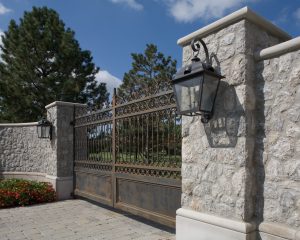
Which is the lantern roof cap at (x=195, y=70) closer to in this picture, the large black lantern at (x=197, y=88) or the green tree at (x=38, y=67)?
the large black lantern at (x=197, y=88)

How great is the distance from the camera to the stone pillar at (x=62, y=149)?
8.02m

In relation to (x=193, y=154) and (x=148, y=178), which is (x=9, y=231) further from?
(x=193, y=154)

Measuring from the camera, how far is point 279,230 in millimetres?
2795

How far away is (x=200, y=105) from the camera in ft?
10.5

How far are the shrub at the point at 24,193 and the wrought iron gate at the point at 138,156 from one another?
51.5 inches

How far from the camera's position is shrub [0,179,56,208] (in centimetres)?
739

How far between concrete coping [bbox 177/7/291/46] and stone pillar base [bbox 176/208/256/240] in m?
2.07

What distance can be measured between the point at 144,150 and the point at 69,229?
1.95 metres

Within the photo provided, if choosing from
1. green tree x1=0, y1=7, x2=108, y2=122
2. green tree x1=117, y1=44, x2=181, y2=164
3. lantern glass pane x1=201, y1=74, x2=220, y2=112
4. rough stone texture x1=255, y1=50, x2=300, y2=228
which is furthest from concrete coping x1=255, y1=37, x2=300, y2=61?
green tree x1=0, y1=7, x2=108, y2=122

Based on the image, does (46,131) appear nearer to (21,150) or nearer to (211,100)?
(21,150)

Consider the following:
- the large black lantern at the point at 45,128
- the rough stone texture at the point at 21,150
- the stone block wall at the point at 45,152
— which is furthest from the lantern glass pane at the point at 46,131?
the rough stone texture at the point at 21,150

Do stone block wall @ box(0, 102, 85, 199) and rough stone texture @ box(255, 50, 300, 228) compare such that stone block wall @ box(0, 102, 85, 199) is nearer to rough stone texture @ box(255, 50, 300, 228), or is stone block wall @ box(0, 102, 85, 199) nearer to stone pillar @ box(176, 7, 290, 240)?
stone pillar @ box(176, 7, 290, 240)

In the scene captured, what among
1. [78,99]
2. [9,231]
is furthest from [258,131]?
[78,99]

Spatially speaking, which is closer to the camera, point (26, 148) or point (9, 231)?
point (9, 231)
